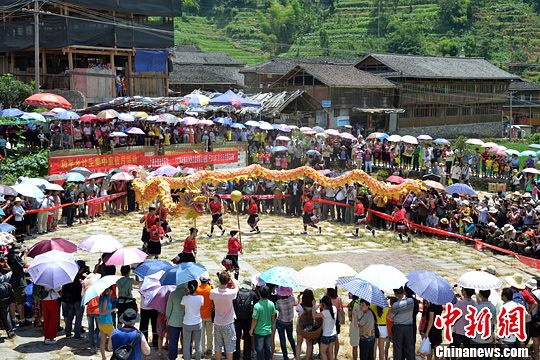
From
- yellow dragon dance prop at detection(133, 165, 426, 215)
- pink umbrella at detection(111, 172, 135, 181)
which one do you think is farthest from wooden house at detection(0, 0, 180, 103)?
yellow dragon dance prop at detection(133, 165, 426, 215)

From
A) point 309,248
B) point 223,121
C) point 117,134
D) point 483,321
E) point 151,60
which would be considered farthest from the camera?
point 151,60

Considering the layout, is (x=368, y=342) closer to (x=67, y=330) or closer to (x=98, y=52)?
(x=67, y=330)

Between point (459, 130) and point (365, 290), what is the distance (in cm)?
5177

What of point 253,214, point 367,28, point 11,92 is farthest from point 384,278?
point 367,28

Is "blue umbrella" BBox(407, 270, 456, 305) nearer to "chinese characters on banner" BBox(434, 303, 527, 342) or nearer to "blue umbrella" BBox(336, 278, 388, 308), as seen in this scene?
"chinese characters on banner" BBox(434, 303, 527, 342)

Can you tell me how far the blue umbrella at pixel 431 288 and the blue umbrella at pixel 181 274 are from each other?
338 cm

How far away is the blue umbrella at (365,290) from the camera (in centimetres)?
1051

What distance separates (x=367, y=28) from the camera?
107 meters

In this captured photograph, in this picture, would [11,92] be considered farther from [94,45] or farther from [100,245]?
[100,245]

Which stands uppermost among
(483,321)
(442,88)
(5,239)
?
(442,88)

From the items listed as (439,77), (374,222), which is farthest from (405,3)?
(374,222)

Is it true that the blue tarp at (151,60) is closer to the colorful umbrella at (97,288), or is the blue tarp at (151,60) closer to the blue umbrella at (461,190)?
the blue umbrella at (461,190)

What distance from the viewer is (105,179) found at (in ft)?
80.3

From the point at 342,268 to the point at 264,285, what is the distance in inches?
51.4
